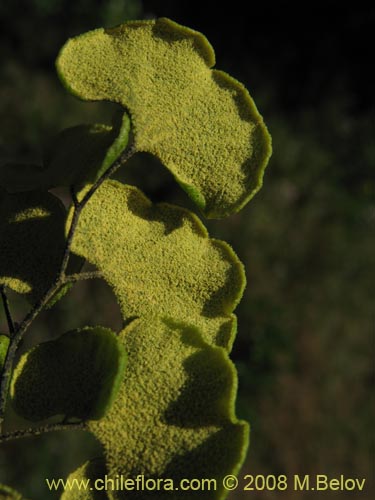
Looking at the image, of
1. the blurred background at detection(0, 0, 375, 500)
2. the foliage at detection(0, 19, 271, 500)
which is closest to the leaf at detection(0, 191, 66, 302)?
the foliage at detection(0, 19, 271, 500)

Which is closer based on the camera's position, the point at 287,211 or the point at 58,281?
the point at 58,281

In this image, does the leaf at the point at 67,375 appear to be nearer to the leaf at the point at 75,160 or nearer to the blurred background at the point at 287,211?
the leaf at the point at 75,160

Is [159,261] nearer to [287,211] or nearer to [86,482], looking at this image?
[86,482]

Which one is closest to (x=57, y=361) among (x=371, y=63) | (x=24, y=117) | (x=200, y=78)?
(x=200, y=78)

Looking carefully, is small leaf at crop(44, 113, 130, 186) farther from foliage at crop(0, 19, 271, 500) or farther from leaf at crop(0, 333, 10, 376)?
leaf at crop(0, 333, 10, 376)

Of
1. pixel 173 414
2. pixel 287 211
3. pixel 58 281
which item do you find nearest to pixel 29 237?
pixel 58 281

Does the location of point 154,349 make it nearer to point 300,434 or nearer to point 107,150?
point 107,150
